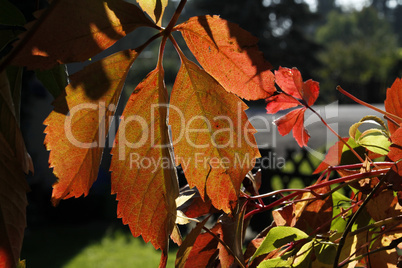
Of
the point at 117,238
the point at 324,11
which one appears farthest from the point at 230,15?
the point at 324,11

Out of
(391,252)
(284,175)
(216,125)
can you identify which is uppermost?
(216,125)

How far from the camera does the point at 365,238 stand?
334 mm

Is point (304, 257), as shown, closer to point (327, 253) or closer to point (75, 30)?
point (327, 253)

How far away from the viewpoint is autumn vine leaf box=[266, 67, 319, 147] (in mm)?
397

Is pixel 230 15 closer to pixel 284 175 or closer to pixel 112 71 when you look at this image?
pixel 284 175

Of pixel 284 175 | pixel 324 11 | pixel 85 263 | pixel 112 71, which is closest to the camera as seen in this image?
pixel 112 71

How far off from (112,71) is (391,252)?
0.26 metres

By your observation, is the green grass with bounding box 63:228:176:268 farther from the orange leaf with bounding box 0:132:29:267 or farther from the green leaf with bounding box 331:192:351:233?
the orange leaf with bounding box 0:132:29:267

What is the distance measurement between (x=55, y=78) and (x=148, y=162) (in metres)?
0.10

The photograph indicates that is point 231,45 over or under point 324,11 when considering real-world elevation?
over

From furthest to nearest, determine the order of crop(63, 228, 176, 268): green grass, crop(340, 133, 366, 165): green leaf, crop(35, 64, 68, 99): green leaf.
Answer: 1. crop(63, 228, 176, 268): green grass
2. crop(340, 133, 366, 165): green leaf
3. crop(35, 64, 68, 99): green leaf

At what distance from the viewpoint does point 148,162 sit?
0.29 m

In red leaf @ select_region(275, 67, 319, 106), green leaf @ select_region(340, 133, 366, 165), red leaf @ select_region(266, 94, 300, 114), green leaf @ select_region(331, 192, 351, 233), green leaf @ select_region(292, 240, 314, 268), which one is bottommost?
green leaf @ select_region(331, 192, 351, 233)

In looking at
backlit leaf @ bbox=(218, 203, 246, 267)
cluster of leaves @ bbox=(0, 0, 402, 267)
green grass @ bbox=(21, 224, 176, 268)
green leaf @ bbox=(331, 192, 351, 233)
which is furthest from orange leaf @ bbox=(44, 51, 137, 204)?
green grass @ bbox=(21, 224, 176, 268)
